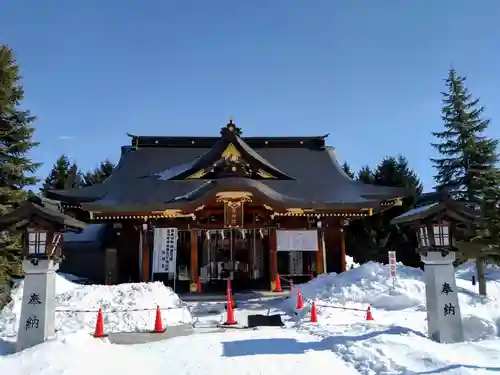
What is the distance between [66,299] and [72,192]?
8.75m

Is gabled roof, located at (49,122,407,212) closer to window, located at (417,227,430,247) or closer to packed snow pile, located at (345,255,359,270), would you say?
packed snow pile, located at (345,255,359,270)

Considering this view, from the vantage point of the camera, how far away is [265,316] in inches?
441

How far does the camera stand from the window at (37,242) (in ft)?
27.3

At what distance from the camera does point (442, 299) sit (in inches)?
318

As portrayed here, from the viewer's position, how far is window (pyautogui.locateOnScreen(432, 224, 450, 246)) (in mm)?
8297

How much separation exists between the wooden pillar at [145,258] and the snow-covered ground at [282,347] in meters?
4.85

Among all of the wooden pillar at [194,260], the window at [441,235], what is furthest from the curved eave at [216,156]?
the window at [441,235]

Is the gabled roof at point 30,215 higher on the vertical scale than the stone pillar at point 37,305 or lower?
higher

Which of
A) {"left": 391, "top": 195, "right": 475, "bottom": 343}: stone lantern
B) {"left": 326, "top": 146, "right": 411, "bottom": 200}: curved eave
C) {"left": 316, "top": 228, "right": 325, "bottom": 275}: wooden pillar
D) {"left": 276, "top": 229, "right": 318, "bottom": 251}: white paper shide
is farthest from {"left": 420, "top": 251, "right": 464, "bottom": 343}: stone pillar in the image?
{"left": 326, "top": 146, "right": 411, "bottom": 200}: curved eave

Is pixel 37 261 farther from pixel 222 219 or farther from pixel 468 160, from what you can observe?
pixel 468 160

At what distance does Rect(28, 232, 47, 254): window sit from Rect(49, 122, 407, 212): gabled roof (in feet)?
25.2

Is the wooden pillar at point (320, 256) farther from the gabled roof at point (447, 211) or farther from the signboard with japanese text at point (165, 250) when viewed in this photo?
the gabled roof at point (447, 211)

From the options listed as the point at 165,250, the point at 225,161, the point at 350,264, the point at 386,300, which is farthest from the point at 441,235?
the point at 350,264

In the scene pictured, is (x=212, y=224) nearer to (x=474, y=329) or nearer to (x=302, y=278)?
(x=302, y=278)
